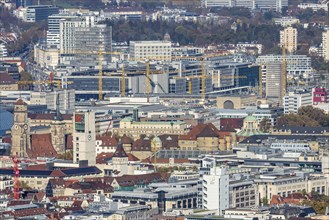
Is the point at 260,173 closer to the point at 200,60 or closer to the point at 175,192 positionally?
the point at 175,192

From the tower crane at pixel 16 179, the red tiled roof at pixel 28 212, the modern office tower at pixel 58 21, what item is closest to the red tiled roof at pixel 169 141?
the tower crane at pixel 16 179

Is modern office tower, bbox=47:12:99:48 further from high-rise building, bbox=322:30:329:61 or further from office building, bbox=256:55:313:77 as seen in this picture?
high-rise building, bbox=322:30:329:61

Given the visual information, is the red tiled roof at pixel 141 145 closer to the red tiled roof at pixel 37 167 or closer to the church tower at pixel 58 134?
the church tower at pixel 58 134

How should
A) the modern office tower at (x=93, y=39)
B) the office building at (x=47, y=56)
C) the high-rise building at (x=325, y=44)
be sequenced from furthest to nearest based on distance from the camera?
the high-rise building at (x=325, y=44), the modern office tower at (x=93, y=39), the office building at (x=47, y=56)

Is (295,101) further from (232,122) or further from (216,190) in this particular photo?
(216,190)

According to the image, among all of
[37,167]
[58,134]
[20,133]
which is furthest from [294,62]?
[37,167]

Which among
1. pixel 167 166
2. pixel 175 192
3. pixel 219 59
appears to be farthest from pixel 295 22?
pixel 175 192
